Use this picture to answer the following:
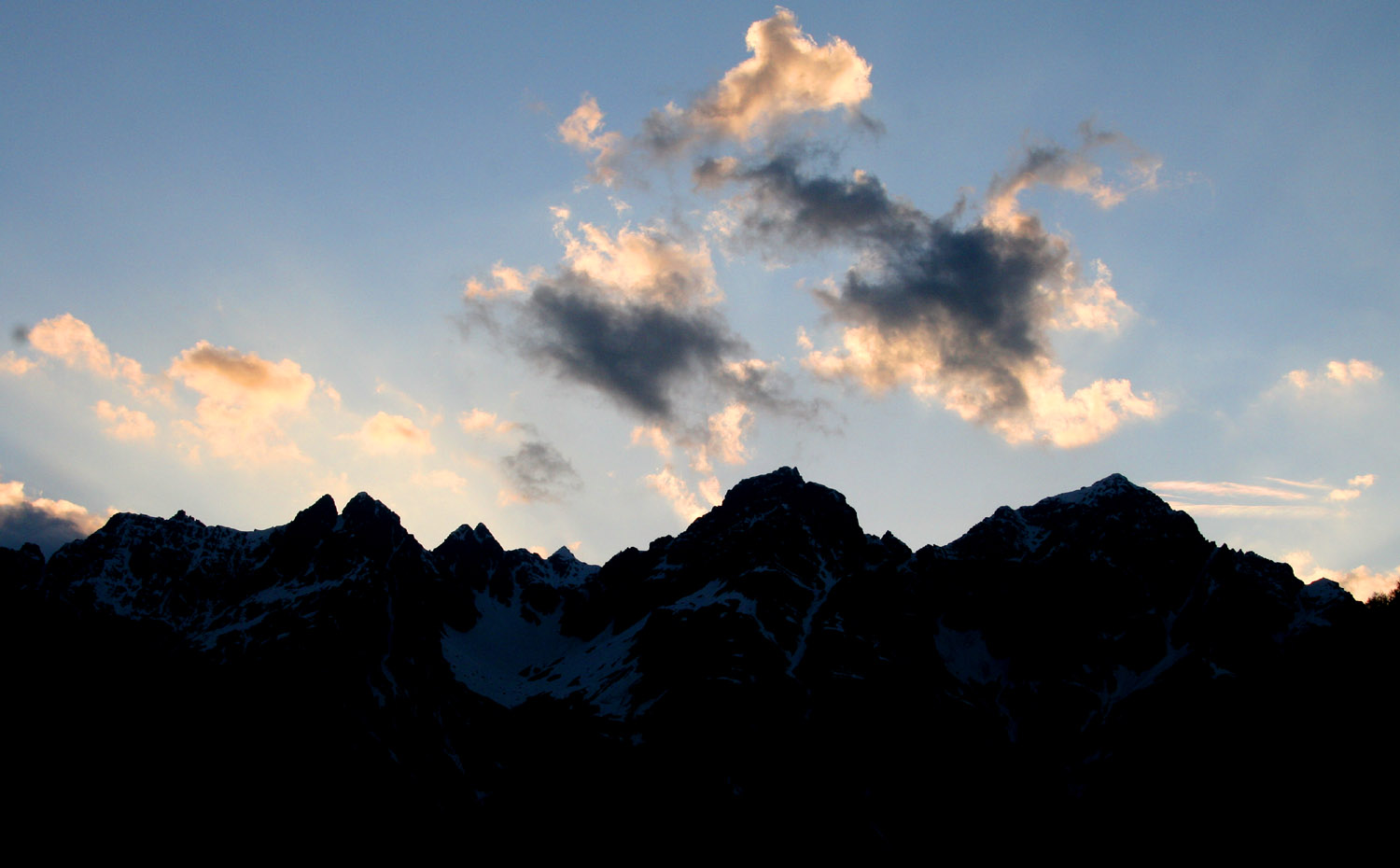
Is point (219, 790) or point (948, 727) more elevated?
point (948, 727)

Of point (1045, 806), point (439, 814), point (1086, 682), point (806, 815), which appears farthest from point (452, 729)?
point (1086, 682)

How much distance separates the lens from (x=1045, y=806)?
6949 inches

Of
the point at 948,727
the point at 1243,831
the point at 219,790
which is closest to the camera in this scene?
the point at 1243,831

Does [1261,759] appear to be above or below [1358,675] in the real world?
below

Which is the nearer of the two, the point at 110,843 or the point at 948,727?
the point at 110,843

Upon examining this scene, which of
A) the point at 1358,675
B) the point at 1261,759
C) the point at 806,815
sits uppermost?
the point at 1358,675

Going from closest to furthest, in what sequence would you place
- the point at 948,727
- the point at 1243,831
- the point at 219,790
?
the point at 1243,831
the point at 219,790
the point at 948,727

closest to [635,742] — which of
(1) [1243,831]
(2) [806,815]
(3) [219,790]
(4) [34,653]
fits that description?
(2) [806,815]

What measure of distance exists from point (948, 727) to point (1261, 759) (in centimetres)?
5637

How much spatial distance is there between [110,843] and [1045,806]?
574 feet

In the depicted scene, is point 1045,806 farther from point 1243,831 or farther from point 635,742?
point 635,742

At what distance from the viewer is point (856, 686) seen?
185875mm

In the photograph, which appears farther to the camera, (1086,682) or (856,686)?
(1086,682)

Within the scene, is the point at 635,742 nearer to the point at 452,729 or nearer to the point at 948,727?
the point at 452,729
